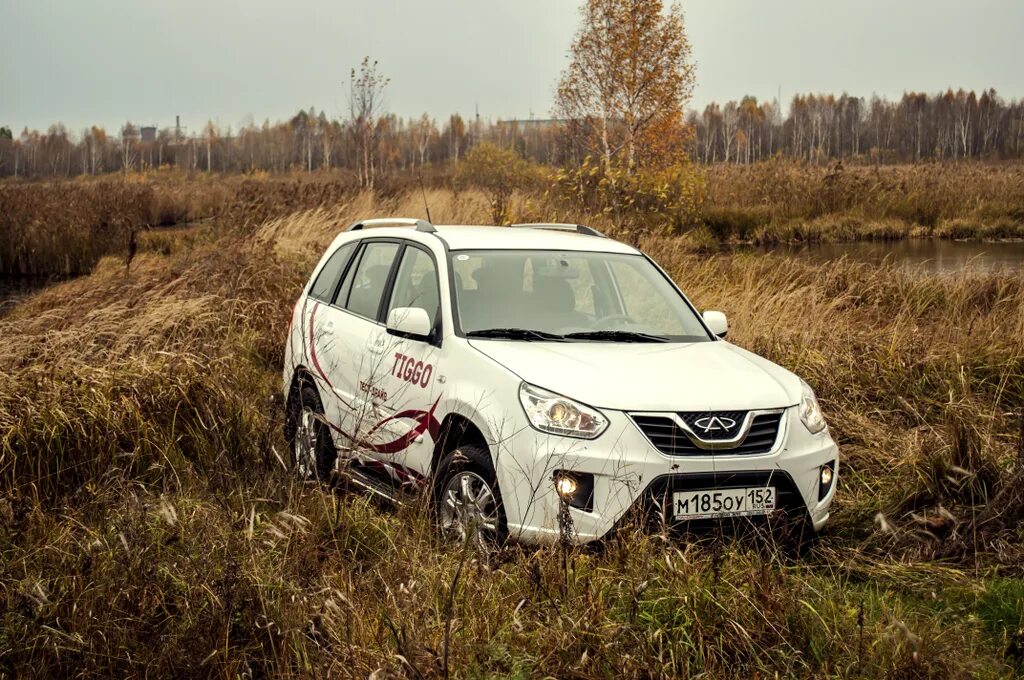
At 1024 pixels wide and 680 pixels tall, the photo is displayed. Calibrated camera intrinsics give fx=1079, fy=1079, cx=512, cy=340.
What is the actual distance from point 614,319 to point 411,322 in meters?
1.21

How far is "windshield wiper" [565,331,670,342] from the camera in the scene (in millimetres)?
5707

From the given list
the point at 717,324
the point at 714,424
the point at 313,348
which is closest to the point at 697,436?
the point at 714,424

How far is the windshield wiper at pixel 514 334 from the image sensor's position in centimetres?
554

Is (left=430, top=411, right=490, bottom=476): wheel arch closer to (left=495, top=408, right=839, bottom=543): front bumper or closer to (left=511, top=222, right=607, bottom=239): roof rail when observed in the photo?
(left=495, top=408, right=839, bottom=543): front bumper

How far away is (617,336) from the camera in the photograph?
19.0 feet

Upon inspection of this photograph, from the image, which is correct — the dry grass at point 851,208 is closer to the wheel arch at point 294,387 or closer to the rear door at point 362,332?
the wheel arch at point 294,387

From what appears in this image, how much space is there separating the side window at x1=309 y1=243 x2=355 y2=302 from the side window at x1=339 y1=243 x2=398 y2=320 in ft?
0.79

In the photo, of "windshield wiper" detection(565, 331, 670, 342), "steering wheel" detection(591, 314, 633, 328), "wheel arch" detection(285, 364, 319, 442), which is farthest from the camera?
"wheel arch" detection(285, 364, 319, 442)

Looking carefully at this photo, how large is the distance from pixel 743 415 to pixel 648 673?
1.75 metres

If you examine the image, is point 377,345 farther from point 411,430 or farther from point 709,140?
point 709,140

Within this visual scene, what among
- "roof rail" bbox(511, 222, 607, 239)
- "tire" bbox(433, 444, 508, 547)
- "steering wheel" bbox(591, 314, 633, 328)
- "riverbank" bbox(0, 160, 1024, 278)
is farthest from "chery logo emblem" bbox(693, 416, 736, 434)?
"riverbank" bbox(0, 160, 1024, 278)

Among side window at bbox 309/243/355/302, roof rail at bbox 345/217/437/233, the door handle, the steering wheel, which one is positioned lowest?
the door handle

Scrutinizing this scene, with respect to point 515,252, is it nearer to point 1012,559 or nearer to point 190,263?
point 1012,559

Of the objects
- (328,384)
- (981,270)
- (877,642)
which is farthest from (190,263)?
(877,642)
